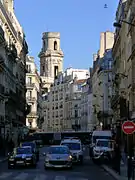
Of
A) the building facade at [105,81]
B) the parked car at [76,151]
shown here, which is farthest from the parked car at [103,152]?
the building facade at [105,81]

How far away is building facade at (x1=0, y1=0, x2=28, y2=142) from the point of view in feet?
227

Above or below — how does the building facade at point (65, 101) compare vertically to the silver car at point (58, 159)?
above

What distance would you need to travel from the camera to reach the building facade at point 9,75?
6929 centimetres

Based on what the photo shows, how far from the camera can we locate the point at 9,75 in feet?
257

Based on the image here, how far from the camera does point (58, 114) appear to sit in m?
191

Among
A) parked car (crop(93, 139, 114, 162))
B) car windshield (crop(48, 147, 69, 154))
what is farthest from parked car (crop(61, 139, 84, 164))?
car windshield (crop(48, 147, 69, 154))

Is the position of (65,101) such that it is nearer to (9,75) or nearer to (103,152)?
(9,75)

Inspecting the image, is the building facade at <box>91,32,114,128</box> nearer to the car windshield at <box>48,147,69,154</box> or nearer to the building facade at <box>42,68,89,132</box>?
the building facade at <box>42,68,89,132</box>

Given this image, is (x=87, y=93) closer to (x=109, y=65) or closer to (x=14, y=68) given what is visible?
(x=109, y=65)

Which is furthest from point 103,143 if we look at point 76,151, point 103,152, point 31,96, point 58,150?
point 31,96

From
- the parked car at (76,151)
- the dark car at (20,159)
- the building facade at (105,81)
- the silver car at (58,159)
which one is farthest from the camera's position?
the building facade at (105,81)

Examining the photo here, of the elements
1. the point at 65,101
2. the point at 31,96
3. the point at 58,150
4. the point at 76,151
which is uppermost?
the point at 65,101

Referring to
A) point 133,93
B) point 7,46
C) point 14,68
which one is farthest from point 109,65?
point 133,93

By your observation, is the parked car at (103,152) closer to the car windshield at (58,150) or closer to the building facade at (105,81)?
the car windshield at (58,150)
